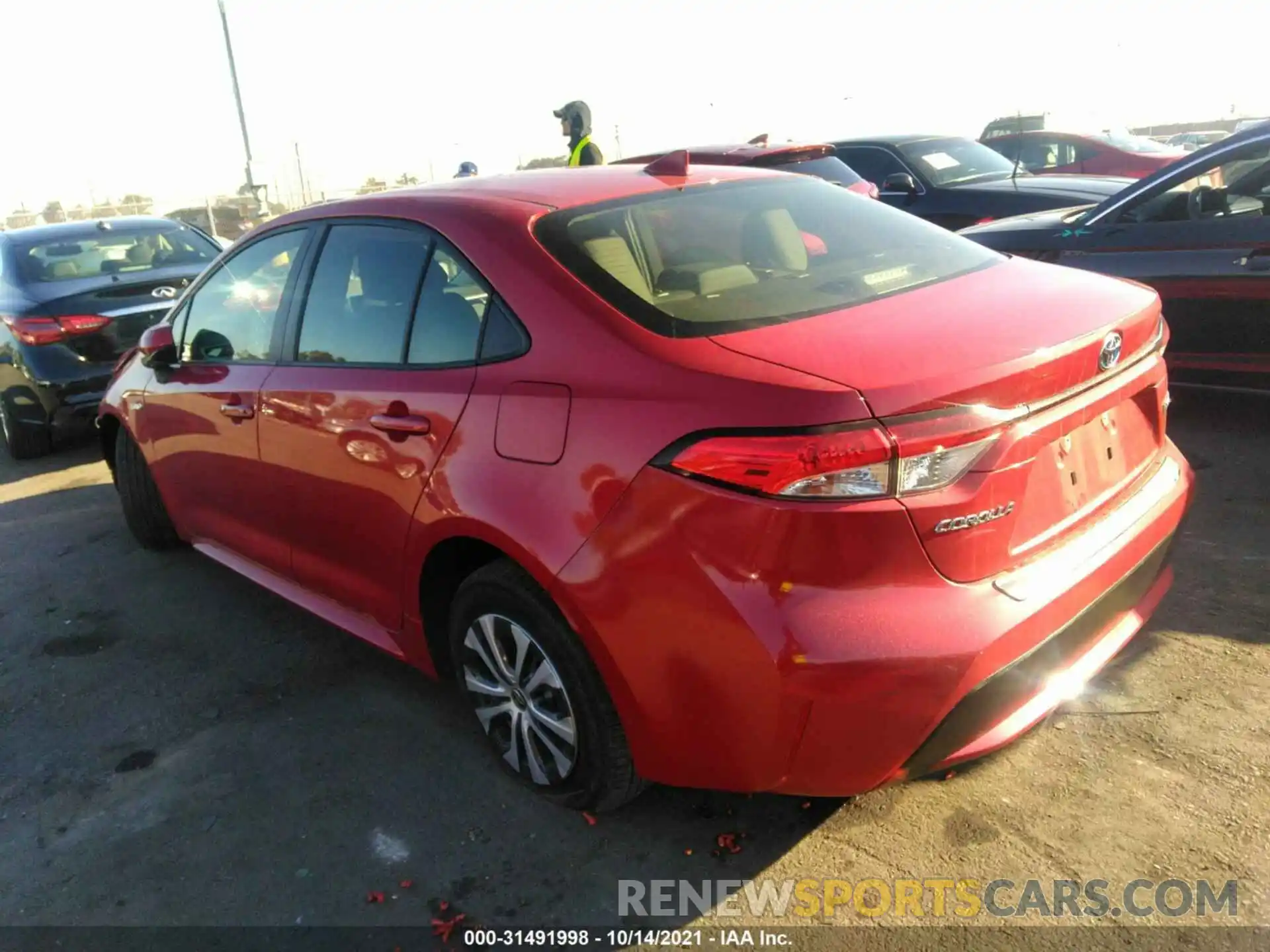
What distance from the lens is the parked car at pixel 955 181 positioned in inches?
313

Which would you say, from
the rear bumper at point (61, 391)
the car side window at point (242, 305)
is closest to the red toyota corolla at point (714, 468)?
the car side window at point (242, 305)

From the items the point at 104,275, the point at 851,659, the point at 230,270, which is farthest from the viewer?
the point at 104,275

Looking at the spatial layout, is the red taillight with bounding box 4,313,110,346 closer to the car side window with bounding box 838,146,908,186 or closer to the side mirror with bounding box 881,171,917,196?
the side mirror with bounding box 881,171,917,196

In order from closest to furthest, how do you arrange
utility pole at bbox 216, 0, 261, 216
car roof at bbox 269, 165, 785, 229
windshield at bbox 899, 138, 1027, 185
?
car roof at bbox 269, 165, 785, 229 < windshield at bbox 899, 138, 1027, 185 < utility pole at bbox 216, 0, 261, 216

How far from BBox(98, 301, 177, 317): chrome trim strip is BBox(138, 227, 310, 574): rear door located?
2.87 metres

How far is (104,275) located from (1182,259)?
6.84 meters

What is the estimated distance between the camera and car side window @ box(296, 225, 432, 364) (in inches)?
117

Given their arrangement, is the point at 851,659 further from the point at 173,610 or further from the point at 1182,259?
the point at 1182,259

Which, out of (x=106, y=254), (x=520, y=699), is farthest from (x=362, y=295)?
(x=106, y=254)

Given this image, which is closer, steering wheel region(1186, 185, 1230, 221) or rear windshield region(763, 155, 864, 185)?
steering wheel region(1186, 185, 1230, 221)

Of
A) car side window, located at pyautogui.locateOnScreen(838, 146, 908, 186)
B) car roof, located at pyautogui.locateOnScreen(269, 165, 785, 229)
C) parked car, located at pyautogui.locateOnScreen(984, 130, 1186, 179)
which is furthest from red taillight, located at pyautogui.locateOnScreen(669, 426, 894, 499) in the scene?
parked car, located at pyautogui.locateOnScreen(984, 130, 1186, 179)

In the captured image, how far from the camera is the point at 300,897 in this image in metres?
→ 2.56

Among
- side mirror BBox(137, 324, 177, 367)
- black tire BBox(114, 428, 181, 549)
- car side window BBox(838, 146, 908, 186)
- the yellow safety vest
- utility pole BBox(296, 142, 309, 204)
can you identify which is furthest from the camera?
utility pole BBox(296, 142, 309, 204)

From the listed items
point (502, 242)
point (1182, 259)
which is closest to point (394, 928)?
point (502, 242)
